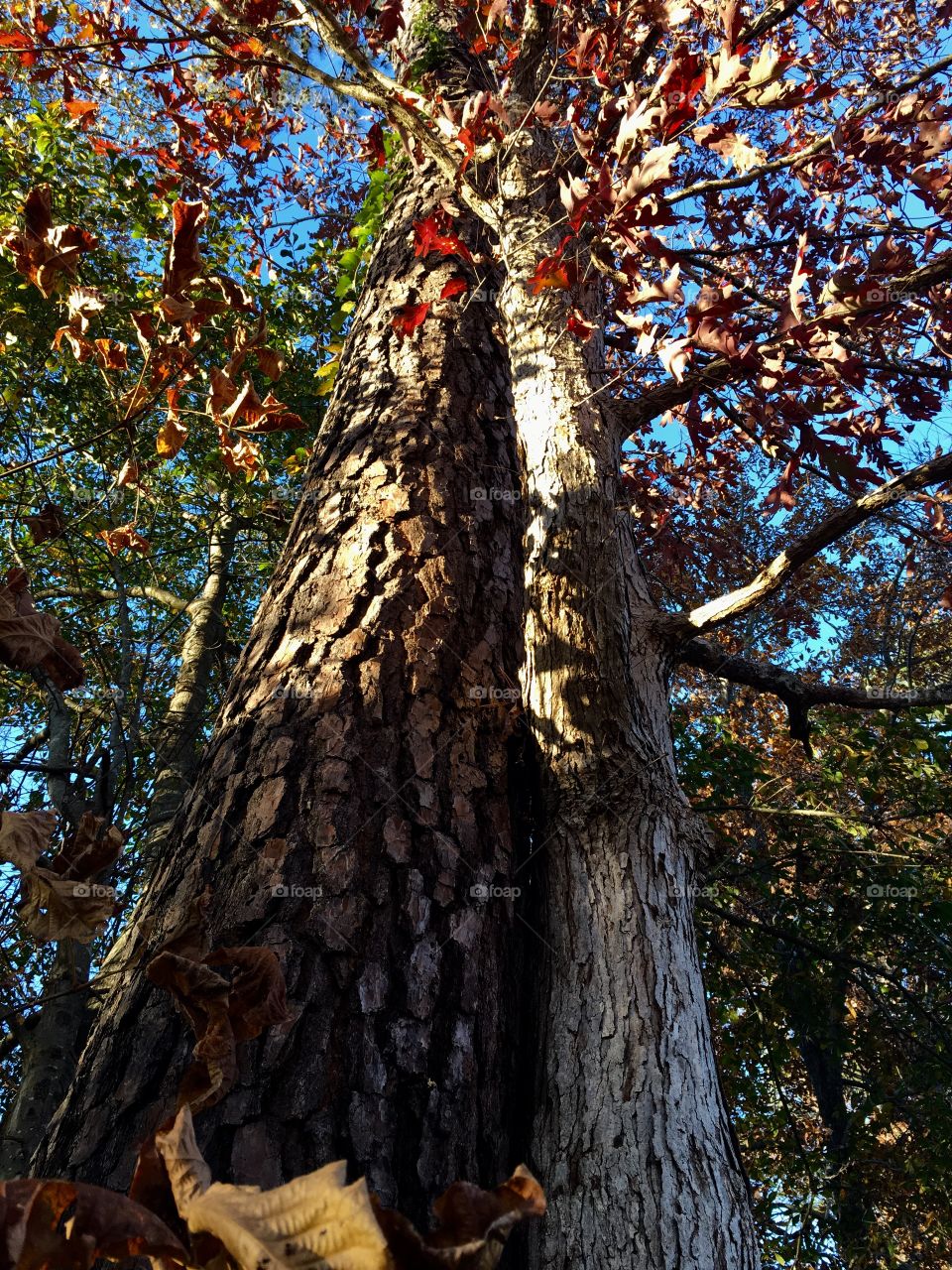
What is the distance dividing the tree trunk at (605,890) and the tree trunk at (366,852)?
0.13 meters

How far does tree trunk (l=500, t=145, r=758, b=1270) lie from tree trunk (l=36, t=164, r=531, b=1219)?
0.41 ft

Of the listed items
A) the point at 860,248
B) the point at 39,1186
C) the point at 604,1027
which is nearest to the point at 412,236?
the point at 860,248

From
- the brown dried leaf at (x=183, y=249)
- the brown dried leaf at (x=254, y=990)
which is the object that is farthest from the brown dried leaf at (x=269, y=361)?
the brown dried leaf at (x=254, y=990)

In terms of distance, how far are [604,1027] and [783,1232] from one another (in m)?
3.44

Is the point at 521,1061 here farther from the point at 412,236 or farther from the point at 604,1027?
the point at 412,236

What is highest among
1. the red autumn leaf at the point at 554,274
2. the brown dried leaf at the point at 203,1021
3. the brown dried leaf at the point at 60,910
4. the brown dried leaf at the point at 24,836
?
the red autumn leaf at the point at 554,274

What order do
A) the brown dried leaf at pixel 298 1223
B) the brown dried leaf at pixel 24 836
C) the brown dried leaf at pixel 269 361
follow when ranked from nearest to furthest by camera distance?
the brown dried leaf at pixel 298 1223 < the brown dried leaf at pixel 24 836 < the brown dried leaf at pixel 269 361

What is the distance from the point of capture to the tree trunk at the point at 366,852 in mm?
1109

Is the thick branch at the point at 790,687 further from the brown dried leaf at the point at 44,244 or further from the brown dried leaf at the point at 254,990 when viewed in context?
the brown dried leaf at the point at 44,244

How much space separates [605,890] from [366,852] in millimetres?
420

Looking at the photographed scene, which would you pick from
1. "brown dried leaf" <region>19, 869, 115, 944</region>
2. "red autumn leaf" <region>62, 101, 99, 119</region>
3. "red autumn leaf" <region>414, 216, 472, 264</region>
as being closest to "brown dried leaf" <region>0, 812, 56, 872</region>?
"brown dried leaf" <region>19, 869, 115, 944</region>

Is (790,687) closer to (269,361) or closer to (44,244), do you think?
(269,361)

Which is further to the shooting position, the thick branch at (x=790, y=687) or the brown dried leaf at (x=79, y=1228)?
the thick branch at (x=790, y=687)

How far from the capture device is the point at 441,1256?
0.64 meters
